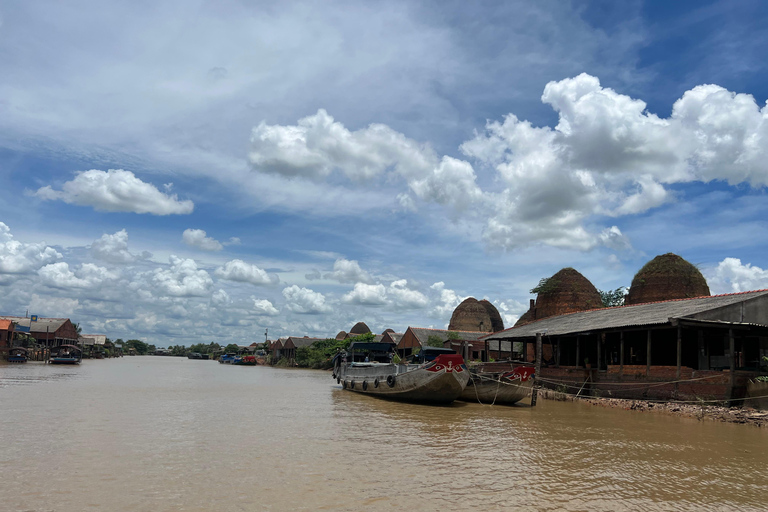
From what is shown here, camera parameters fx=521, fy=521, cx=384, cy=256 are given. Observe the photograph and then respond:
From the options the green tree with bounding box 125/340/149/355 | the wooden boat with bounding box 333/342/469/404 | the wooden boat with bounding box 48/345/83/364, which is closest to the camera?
the wooden boat with bounding box 333/342/469/404

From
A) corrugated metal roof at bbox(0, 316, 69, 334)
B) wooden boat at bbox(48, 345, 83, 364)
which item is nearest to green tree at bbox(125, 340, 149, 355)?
corrugated metal roof at bbox(0, 316, 69, 334)

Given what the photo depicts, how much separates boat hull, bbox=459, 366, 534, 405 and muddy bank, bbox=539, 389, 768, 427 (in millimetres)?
3064

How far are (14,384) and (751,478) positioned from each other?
30.5 metres

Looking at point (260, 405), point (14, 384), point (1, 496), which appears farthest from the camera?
point (14, 384)

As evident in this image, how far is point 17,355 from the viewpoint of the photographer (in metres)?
51.2

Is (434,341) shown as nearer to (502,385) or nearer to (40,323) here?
(502,385)

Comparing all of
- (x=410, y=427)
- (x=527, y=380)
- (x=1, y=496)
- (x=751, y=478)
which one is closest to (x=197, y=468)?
(x=1, y=496)

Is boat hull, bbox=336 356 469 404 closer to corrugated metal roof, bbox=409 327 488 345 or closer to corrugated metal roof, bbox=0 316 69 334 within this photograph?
corrugated metal roof, bbox=409 327 488 345

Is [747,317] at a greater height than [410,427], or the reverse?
[747,317]

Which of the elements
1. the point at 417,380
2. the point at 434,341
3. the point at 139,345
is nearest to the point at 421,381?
the point at 417,380

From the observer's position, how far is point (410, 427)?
14906mm

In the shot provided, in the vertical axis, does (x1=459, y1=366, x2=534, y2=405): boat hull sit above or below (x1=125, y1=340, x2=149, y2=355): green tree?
above

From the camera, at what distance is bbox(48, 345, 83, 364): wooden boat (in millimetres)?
53650

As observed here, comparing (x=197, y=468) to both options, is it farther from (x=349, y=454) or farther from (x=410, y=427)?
(x=410, y=427)
